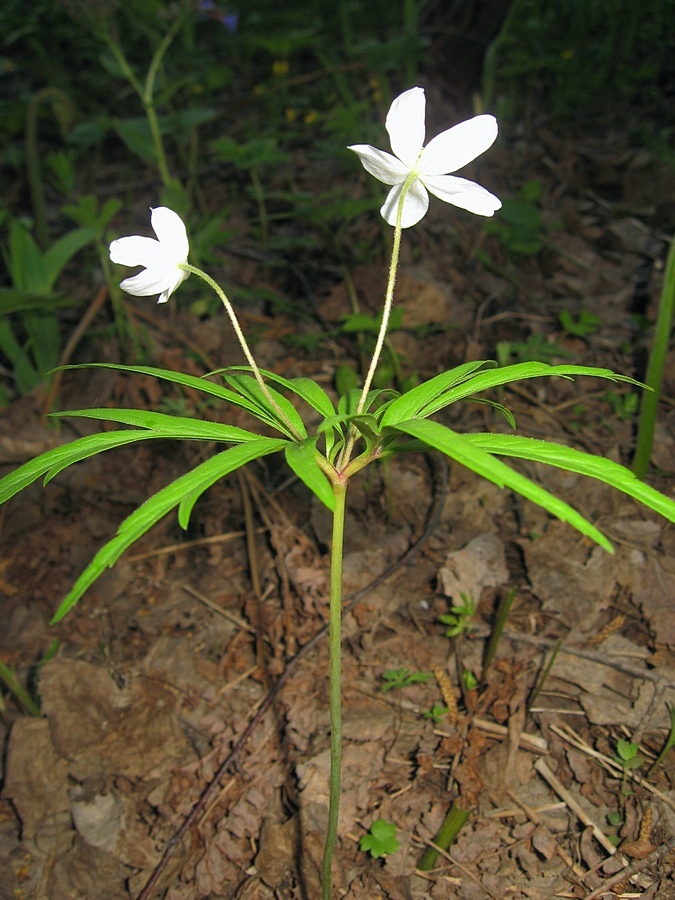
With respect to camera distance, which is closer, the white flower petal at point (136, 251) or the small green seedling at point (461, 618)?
the white flower petal at point (136, 251)

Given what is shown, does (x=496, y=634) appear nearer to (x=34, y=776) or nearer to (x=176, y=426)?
(x=176, y=426)

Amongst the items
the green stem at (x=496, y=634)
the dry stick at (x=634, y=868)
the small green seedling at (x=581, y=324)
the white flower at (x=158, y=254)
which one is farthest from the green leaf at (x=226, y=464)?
the small green seedling at (x=581, y=324)

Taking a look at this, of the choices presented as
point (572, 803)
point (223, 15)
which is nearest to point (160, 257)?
point (572, 803)

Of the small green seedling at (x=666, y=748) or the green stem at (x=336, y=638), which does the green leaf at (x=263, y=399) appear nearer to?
the green stem at (x=336, y=638)

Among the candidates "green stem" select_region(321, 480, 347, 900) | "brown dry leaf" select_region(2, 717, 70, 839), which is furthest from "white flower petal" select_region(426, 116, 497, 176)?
"brown dry leaf" select_region(2, 717, 70, 839)

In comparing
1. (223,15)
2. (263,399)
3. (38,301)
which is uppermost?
(223,15)

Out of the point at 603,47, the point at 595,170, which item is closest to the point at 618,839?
the point at 595,170
